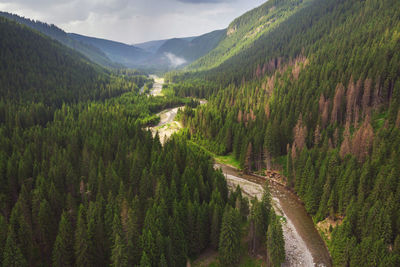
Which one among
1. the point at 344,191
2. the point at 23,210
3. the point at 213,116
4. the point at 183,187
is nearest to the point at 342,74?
the point at 213,116

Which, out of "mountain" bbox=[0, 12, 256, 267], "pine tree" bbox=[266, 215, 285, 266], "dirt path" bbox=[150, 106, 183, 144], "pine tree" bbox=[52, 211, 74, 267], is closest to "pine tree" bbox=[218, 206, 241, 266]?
"mountain" bbox=[0, 12, 256, 267]

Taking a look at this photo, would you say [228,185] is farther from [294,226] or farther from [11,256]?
[11,256]

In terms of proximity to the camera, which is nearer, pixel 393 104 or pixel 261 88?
pixel 393 104

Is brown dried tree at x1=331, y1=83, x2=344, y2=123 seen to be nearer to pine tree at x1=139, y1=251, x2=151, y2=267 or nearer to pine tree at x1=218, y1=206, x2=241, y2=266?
pine tree at x1=218, y1=206, x2=241, y2=266

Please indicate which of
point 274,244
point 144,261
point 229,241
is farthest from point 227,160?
point 144,261

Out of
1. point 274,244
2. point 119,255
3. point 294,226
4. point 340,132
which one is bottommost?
point 294,226

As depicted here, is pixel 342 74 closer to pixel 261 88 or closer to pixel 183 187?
pixel 261 88

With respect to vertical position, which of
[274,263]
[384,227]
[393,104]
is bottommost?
[274,263]

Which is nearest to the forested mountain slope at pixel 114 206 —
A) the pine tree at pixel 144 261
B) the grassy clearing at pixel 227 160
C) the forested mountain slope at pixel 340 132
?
the pine tree at pixel 144 261
